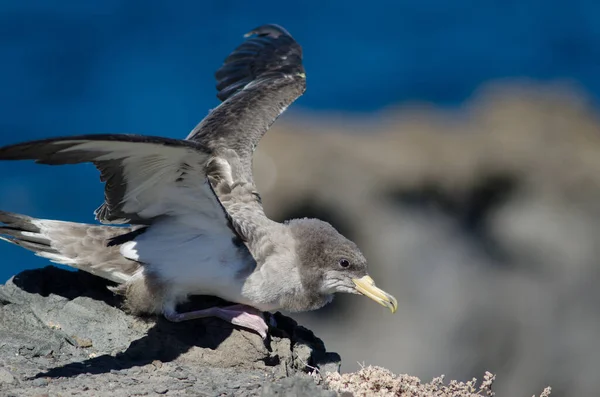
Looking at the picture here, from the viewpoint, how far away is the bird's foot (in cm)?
823

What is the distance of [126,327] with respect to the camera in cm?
819

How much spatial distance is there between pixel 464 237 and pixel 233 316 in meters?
8.11

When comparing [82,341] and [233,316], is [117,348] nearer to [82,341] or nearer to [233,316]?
[82,341]

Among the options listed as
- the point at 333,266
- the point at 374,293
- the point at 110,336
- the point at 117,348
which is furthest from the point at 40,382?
the point at 374,293

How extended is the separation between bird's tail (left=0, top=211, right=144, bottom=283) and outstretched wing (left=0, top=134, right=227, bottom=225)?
219 mm

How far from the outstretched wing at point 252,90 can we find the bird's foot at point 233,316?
167 cm

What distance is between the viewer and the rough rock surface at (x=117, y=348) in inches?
284

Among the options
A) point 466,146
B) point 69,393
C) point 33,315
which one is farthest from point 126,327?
point 466,146

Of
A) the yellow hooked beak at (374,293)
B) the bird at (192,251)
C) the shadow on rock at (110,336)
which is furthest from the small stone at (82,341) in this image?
the yellow hooked beak at (374,293)

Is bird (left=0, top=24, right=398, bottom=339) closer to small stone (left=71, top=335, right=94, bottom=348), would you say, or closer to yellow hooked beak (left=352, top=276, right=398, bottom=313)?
yellow hooked beak (left=352, top=276, right=398, bottom=313)

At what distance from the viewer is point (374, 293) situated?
8242mm

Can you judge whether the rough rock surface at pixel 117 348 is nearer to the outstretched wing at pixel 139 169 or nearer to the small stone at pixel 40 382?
the small stone at pixel 40 382

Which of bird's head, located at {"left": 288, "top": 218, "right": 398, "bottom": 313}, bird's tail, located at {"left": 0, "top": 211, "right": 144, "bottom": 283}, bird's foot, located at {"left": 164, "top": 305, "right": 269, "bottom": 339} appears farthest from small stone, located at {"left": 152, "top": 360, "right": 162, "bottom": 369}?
bird's head, located at {"left": 288, "top": 218, "right": 398, "bottom": 313}

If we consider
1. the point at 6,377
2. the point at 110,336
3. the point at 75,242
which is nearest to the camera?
the point at 6,377
